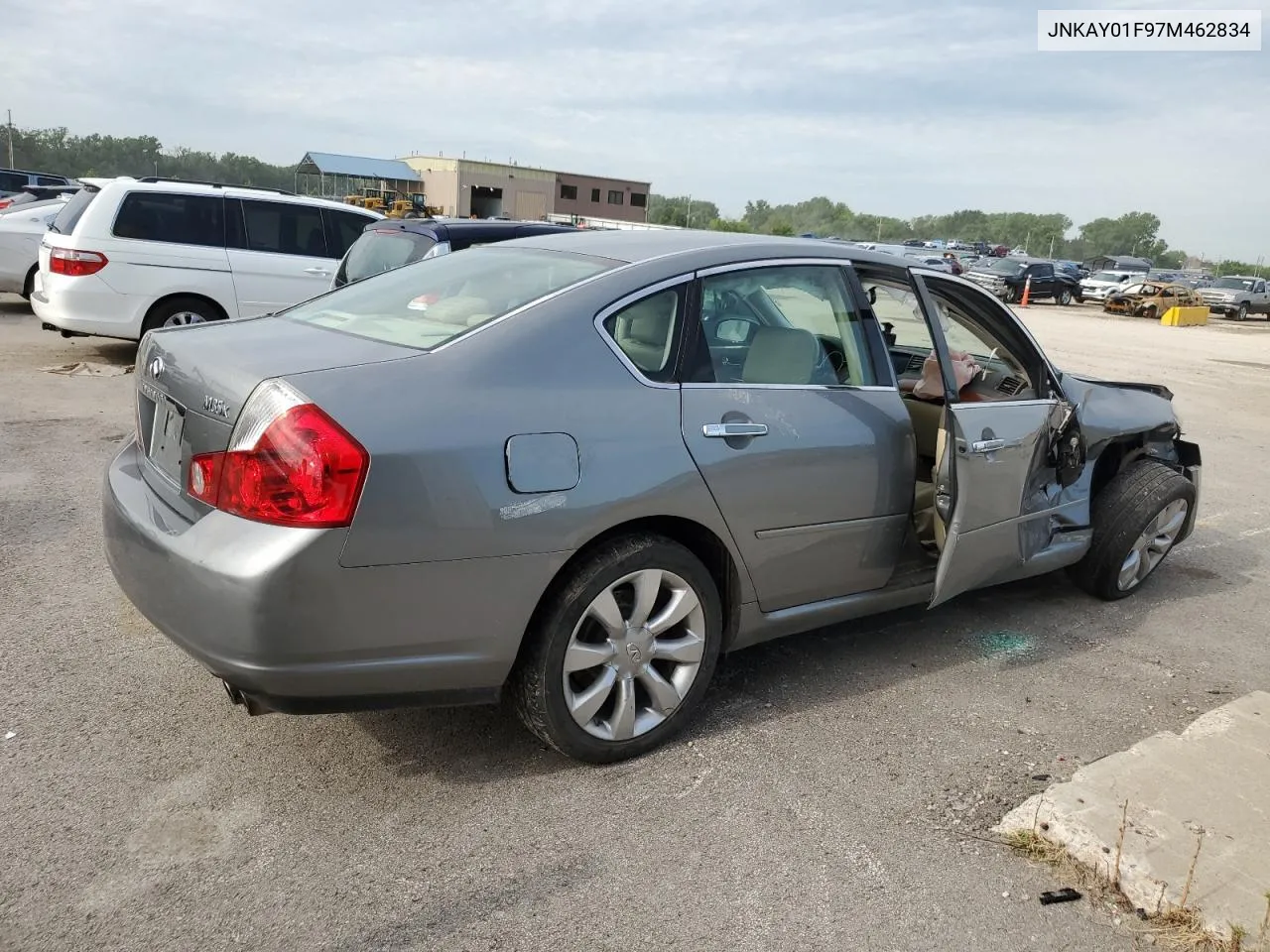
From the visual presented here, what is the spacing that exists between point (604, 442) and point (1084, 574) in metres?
3.07

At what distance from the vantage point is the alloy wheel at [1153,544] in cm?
485

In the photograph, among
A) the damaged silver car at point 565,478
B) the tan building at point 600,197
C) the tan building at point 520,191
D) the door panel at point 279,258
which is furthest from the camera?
the tan building at point 600,197

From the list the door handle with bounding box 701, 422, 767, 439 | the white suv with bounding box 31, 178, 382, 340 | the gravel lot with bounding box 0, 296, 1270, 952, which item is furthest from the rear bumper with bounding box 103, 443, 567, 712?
the white suv with bounding box 31, 178, 382, 340

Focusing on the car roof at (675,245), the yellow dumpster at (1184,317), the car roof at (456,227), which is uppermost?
the car roof at (675,245)

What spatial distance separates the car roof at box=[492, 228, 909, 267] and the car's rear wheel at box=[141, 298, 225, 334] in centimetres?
639

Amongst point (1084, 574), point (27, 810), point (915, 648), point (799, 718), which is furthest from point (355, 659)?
point (1084, 574)

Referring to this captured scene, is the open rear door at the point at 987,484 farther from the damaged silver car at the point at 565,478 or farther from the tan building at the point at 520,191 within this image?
the tan building at the point at 520,191

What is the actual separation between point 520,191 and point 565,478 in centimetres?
7703

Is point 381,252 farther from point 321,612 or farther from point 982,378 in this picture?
point 321,612

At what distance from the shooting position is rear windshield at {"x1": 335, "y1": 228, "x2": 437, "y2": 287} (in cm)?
794

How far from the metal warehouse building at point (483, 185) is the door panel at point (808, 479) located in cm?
5855

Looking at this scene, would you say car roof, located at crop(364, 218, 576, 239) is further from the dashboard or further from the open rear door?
the open rear door

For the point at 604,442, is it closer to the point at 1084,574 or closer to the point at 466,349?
the point at 466,349

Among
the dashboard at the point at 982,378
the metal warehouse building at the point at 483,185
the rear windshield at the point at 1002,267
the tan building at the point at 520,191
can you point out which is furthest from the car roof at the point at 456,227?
the tan building at the point at 520,191
